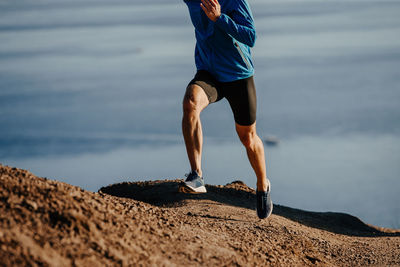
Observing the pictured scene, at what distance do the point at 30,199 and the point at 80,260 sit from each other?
32.0 inches

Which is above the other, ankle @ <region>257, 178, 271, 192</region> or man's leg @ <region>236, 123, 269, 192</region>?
man's leg @ <region>236, 123, 269, 192</region>

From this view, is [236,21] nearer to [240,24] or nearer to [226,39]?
[240,24]

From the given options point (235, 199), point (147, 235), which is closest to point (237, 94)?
point (147, 235)

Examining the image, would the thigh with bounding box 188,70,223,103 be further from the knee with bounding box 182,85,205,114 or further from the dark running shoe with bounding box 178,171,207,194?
the dark running shoe with bounding box 178,171,207,194

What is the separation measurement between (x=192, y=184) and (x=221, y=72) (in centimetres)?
119

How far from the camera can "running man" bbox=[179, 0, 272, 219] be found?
5.64 metres

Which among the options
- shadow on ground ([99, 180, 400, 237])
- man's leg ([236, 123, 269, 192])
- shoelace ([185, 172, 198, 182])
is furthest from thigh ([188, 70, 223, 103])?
shadow on ground ([99, 180, 400, 237])

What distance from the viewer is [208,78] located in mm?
5895

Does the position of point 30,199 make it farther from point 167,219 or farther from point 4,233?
point 167,219

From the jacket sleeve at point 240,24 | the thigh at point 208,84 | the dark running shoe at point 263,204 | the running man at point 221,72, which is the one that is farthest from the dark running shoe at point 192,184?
the jacket sleeve at point 240,24

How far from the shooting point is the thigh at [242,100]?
19.1 ft

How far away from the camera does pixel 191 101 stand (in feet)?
18.6

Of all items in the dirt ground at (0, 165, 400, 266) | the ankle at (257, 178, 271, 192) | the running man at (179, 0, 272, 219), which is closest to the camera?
the dirt ground at (0, 165, 400, 266)

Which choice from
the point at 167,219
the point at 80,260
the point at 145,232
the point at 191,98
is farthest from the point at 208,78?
the point at 80,260
